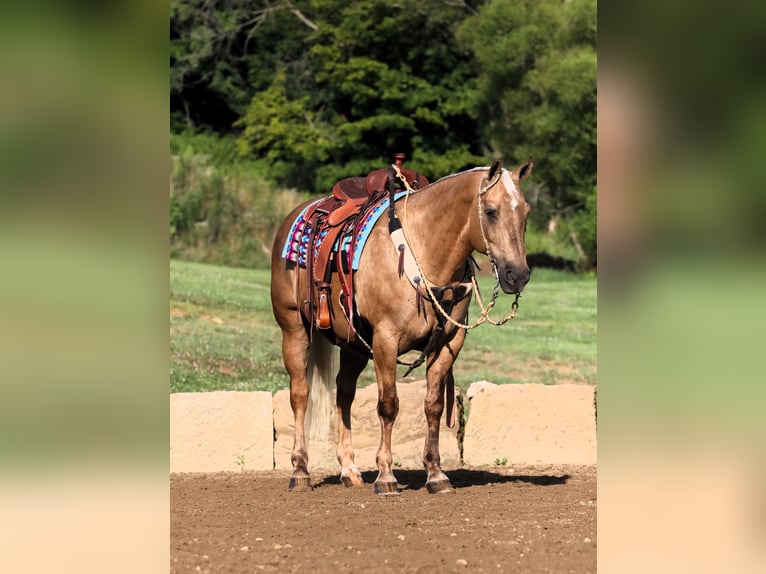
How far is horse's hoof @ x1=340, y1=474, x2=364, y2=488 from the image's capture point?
923 centimetres

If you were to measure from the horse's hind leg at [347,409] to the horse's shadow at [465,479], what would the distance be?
25 cm

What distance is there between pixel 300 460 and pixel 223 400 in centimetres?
136

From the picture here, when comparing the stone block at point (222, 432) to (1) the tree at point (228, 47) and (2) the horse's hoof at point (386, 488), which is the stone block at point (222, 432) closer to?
(2) the horse's hoof at point (386, 488)

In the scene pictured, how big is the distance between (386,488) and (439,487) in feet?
1.28

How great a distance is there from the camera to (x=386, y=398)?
28.5 ft

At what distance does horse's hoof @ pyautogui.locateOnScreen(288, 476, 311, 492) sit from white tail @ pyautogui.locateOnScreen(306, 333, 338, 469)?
0.66 meters

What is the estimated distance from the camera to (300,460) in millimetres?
9273

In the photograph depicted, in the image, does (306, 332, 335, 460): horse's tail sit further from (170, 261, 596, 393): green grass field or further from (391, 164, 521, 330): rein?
(170, 261, 596, 393): green grass field

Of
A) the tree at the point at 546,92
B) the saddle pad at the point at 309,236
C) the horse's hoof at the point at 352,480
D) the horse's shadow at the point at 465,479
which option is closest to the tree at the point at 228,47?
the tree at the point at 546,92

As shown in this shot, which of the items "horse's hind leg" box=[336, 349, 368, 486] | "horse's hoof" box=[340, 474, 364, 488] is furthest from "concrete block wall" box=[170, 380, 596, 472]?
"horse's hoof" box=[340, 474, 364, 488]

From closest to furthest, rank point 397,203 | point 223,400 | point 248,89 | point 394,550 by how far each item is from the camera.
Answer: point 394,550 → point 397,203 → point 223,400 → point 248,89
